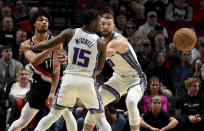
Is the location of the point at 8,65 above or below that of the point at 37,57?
below

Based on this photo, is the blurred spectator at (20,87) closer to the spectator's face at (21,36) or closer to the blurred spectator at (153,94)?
the spectator's face at (21,36)

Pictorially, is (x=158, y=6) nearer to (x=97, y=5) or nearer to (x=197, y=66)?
(x=97, y=5)

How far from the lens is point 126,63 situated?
6969 mm

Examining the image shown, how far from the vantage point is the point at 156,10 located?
514 inches

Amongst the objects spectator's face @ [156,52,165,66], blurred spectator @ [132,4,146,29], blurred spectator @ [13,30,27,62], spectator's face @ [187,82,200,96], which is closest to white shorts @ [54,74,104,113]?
spectator's face @ [187,82,200,96]

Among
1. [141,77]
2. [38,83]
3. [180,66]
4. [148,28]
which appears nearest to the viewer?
[38,83]

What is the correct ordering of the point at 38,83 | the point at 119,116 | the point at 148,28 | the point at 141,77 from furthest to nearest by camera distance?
the point at 148,28, the point at 119,116, the point at 141,77, the point at 38,83

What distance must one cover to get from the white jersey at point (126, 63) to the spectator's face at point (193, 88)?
7.90 feet

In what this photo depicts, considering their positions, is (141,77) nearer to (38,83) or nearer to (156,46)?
(38,83)

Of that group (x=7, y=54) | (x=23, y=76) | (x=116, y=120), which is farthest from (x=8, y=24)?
(x=116, y=120)

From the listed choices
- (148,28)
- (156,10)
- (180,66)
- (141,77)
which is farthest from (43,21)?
(156,10)

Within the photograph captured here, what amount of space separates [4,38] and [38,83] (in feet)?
15.4

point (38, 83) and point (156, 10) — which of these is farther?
point (156, 10)

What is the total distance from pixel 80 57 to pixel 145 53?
5289 millimetres
